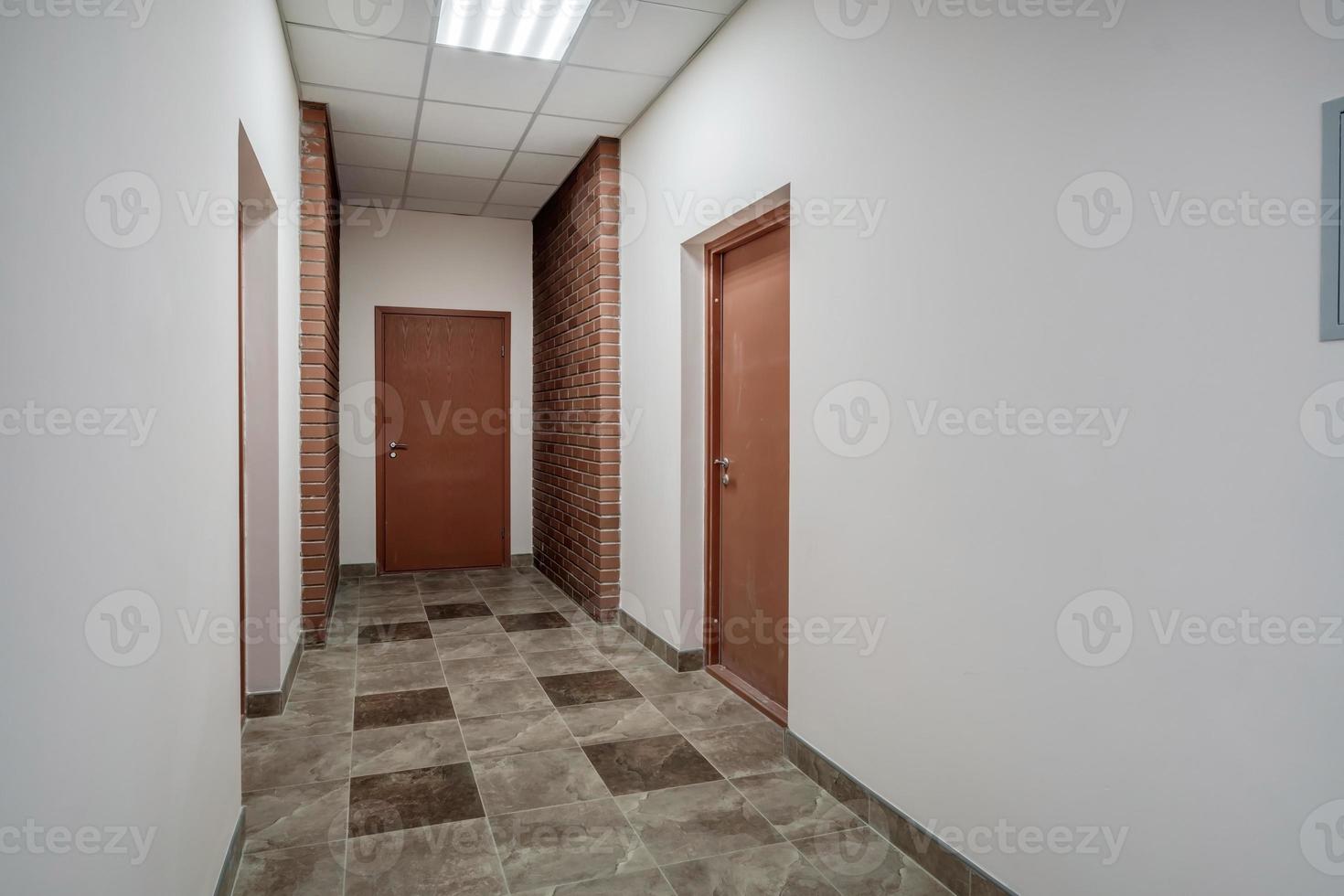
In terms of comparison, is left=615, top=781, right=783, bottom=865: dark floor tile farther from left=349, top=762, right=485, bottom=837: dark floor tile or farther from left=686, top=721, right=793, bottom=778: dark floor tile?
left=349, top=762, right=485, bottom=837: dark floor tile

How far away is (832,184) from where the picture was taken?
2.68 metres

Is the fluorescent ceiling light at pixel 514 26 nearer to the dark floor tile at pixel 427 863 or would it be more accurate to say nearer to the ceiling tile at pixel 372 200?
the ceiling tile at pixel 372 200

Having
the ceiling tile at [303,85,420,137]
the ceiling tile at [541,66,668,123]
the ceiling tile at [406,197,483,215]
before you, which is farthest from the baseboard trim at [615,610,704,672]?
the ceiling tile at [406,197,483,215]

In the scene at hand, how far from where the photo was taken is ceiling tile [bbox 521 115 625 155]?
4.57 meters

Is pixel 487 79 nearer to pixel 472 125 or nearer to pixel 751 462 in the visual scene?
pixel 472 125

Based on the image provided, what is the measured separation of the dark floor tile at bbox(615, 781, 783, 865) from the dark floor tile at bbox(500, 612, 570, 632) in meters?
2.23

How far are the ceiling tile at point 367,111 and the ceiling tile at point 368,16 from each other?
688 mm

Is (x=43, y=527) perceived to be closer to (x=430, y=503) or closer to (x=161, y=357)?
(x=161, y=357)

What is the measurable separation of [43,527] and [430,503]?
562 cm

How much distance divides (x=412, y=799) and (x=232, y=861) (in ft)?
1.92

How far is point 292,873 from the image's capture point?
221 centimetres

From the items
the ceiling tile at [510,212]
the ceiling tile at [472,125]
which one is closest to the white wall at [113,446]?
the ceiling tile at [472,125]

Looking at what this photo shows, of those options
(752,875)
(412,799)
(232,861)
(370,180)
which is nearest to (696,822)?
(752,875)

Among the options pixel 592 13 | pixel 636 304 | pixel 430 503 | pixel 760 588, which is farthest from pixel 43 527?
pixel 430 503
